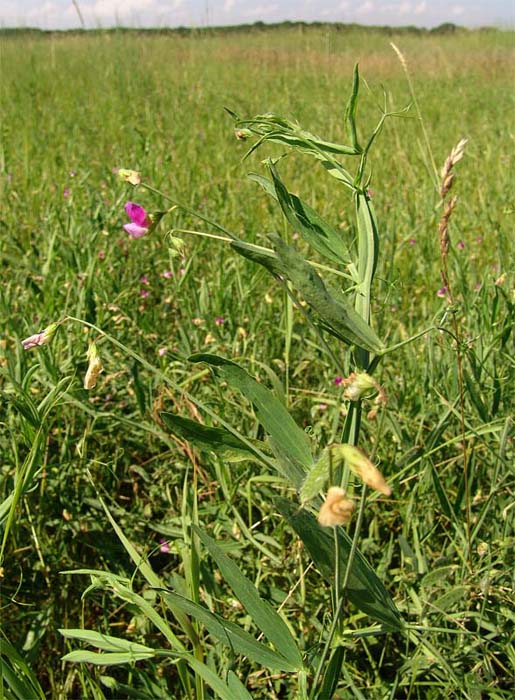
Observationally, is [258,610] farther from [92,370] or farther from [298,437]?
[92,370]

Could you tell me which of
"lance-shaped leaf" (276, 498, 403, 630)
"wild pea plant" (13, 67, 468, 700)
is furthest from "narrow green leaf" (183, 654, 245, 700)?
"lance-shaped leaf" (276, 498, 403, 630)

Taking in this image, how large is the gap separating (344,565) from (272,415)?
0.17 m

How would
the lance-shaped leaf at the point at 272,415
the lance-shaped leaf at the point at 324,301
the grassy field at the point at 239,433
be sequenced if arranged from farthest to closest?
the grassy field at the point at 239,433
the lance-shaped leaf at the point at 272,415
the lance-shaped leaf at the point at 324,301

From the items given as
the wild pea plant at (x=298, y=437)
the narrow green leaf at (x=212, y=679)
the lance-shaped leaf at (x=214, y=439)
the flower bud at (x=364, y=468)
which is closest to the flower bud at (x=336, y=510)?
the flower bud at (x=364, y=468)

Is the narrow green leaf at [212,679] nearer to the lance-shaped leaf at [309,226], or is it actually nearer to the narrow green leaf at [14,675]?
the narrow green leaf at [14,675]

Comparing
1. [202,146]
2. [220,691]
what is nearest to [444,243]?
[220,691]

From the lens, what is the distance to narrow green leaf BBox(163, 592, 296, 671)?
70cm

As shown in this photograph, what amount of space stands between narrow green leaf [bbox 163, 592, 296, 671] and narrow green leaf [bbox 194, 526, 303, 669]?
0.03 ft

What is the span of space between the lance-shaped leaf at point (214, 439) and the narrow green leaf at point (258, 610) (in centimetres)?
10

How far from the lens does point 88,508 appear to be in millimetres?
1274

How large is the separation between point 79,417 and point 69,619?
45 centimetres

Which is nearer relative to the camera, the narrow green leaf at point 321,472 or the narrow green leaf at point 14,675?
the narrow green leaf at point 321,472

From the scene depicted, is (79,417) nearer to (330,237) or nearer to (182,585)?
(182,585)

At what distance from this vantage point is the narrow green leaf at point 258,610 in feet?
2.35
